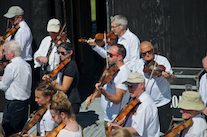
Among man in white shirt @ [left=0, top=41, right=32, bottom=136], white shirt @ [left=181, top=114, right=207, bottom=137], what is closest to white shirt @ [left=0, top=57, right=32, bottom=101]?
man in white shirt @ [left=0, top=41, right=32, bottom=136]

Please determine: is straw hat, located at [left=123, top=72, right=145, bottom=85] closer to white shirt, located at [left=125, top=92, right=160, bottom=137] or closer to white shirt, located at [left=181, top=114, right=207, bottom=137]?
white shirt, located at [left=125, top=92, right=160, bottom=137]

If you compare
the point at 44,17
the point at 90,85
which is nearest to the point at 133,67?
the point at 44,17

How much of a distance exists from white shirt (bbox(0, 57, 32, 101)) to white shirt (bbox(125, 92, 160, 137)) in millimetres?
2379

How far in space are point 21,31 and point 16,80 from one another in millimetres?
1736

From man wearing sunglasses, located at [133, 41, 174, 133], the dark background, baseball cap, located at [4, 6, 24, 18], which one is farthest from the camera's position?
baseball cap, located at [4, 6, 24, 18]

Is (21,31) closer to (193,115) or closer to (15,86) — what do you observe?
(15,86)

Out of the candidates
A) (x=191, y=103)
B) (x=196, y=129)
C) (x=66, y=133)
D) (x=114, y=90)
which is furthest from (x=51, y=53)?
(x=196, y=129)

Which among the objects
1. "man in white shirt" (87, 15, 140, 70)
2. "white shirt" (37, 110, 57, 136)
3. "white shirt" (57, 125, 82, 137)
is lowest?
"white shirt" (37, 110, 57, 136)

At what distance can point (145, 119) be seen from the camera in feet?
11.5

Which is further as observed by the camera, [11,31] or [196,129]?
[11,31]

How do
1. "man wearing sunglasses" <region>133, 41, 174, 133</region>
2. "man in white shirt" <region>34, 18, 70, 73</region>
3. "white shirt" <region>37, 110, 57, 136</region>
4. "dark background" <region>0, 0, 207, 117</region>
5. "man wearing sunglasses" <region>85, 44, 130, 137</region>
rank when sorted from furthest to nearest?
1. "dark background" <region>0, 0, 207, 117</region>
2. "man in white shirt" <region>34, 18, 70, 73</region>
3. "man wearing sunglasses" <region>133, 41, 174, 133</region>
4. "man wearing sunglasses" <region>85, 44, 130, 137</region>
5. "white shirt" <region>37, 110, 57, 136</region>

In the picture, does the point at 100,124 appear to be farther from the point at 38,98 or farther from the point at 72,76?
the point at 38,98

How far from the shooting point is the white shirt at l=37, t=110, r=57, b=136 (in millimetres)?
3996

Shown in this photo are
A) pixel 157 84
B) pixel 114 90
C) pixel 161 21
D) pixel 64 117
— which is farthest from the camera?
pixel 161 21
